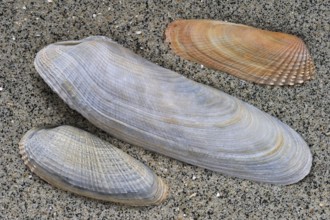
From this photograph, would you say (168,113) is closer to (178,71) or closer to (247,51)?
(178,71)

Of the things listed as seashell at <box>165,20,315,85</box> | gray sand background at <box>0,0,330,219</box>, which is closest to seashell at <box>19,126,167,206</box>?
gray sand background at <box>0,0,330,219</box>

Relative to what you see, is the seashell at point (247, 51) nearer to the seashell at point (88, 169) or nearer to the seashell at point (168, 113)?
the seashell at point (168, 113)

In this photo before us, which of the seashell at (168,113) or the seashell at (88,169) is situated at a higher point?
the seashell at (168,113)

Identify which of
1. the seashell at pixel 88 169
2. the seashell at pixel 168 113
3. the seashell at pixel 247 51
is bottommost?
the seashell at pixel 88 169

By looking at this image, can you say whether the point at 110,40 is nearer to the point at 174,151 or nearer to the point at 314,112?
the point at 174,151

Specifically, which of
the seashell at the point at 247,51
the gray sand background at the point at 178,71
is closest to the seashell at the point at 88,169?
the gray sand background at the point at 178,71

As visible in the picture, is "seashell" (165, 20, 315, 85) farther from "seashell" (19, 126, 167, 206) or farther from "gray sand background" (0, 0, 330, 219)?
"seashell" (19, 126, 167, 206)

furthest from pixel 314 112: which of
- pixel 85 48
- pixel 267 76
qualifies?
pixel 85 48
